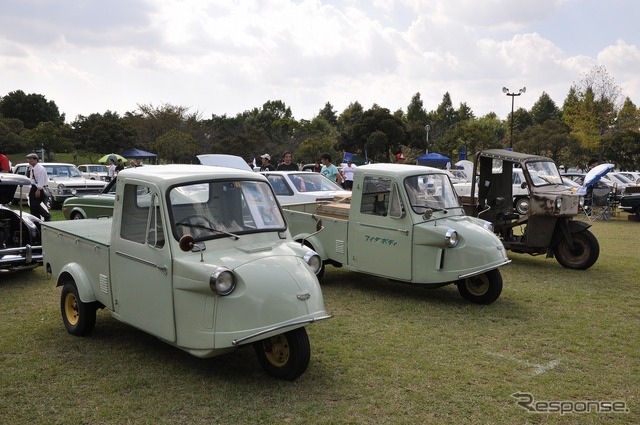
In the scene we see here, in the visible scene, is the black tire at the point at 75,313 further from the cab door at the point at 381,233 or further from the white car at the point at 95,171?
the white car at the point at 95,171

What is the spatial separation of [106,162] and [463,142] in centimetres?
3010

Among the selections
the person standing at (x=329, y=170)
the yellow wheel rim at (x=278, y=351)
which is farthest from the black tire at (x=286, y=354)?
the person standing at (x=329, y=170)

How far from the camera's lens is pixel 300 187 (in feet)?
41.8

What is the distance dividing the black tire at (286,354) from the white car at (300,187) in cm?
717

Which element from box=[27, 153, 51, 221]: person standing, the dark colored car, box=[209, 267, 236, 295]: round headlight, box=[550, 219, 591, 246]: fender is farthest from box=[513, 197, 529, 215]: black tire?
box=[27, 153, 51, 221]: person standing

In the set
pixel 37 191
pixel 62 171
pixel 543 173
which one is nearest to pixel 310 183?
pixel 543 173

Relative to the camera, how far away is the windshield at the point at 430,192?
25.9 ft

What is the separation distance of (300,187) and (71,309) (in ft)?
22.8

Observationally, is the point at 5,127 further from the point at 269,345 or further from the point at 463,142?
the point at 269,345

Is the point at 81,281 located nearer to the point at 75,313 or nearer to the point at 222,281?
the point at 75,313

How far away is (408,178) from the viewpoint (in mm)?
7949

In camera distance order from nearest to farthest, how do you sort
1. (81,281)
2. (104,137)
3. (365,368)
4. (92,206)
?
1. (365,368)
2. (81,281)
3. (92,206)
4. (104,137)

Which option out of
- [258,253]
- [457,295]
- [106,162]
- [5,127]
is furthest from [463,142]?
[258,253]

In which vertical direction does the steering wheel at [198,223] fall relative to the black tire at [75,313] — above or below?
above
